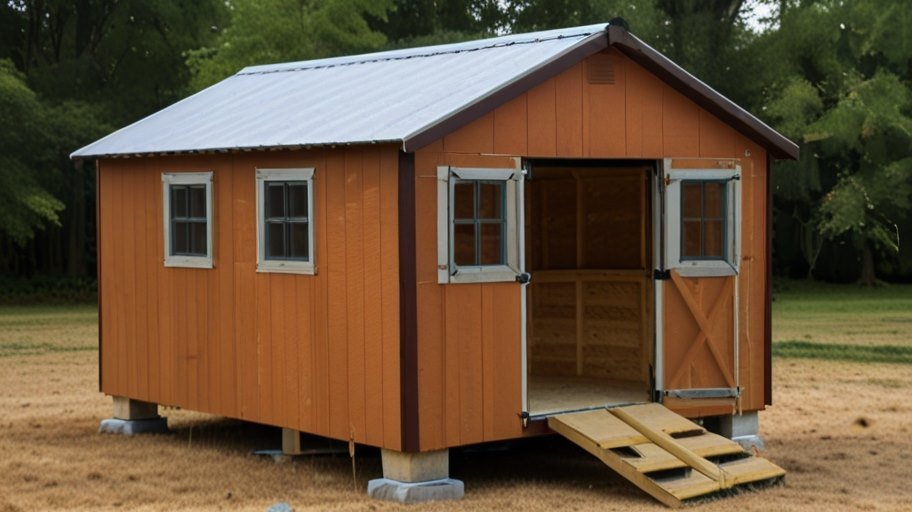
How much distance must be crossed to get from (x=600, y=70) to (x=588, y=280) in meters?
3.13

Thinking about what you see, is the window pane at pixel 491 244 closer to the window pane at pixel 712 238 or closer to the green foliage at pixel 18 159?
the window pane at pixel 712 238

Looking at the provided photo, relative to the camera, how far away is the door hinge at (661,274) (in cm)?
1212

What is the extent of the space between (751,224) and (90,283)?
28229 millimetres

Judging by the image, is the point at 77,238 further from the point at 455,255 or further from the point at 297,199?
the point at 455,255

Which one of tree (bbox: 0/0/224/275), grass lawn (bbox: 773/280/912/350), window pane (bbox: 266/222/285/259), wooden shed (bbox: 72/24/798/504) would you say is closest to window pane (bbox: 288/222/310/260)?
wooden shed (bbox: 72/24/798/504)

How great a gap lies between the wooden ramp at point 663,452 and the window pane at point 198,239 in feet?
11.8

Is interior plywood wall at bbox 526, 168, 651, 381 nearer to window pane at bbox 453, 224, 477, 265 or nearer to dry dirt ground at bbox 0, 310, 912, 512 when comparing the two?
dry dirt ground at bbox 0, 310, 912, 512

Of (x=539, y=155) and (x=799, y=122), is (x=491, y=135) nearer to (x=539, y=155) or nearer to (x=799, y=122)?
(x=539, y=155)

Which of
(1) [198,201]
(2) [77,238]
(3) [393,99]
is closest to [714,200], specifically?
(3) [393,99]

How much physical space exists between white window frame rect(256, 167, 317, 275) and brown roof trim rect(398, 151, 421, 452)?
1160mm

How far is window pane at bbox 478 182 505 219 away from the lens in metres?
10.9

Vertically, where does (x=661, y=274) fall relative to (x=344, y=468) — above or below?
above

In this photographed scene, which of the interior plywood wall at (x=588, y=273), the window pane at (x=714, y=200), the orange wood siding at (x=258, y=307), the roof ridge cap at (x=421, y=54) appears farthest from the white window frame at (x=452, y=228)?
the interior plywood wall at (x=588, y=273)

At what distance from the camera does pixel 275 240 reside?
11922 mm
